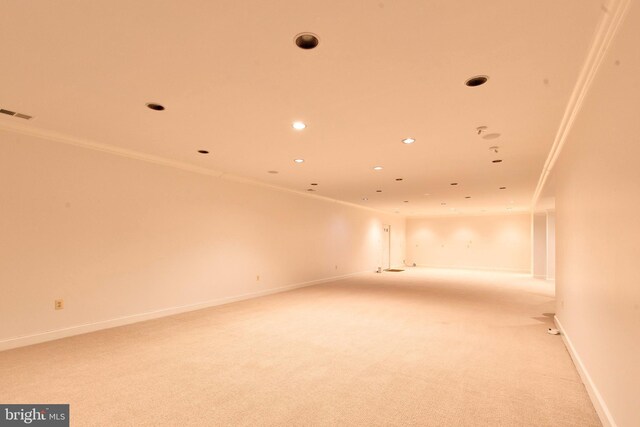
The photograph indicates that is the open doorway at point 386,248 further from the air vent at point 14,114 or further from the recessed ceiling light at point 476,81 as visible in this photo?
the air vent at point 14,114

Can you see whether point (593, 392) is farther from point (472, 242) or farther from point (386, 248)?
point (472, 242)

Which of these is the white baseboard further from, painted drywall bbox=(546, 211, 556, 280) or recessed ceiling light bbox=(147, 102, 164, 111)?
painted drywall bbox=(546, 211, 556, 280)

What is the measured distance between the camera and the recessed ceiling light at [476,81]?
8.38 ft

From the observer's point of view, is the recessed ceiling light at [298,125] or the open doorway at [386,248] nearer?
the recessed ceiling light at [298,125]

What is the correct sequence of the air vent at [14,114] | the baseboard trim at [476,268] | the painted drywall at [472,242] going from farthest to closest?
1. the painted drywall at [472,242]
2. the baseboard trim at [476,268]
3. the air vent at [14,114]

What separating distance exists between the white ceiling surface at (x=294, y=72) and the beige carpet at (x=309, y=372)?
2691 mm

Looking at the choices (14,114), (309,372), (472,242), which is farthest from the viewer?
(472,242)

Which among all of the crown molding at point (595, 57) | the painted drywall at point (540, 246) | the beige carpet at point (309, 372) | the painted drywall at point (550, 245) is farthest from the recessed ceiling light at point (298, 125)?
the painted drywall at point (540, 246)

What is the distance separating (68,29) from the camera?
200cm

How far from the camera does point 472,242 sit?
46.3 ft

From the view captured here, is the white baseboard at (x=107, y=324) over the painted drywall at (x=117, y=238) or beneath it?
beneath

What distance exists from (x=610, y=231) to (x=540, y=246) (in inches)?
417

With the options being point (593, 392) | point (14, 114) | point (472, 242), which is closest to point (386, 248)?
point (472, 242)

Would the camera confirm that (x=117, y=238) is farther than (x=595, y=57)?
Yes
